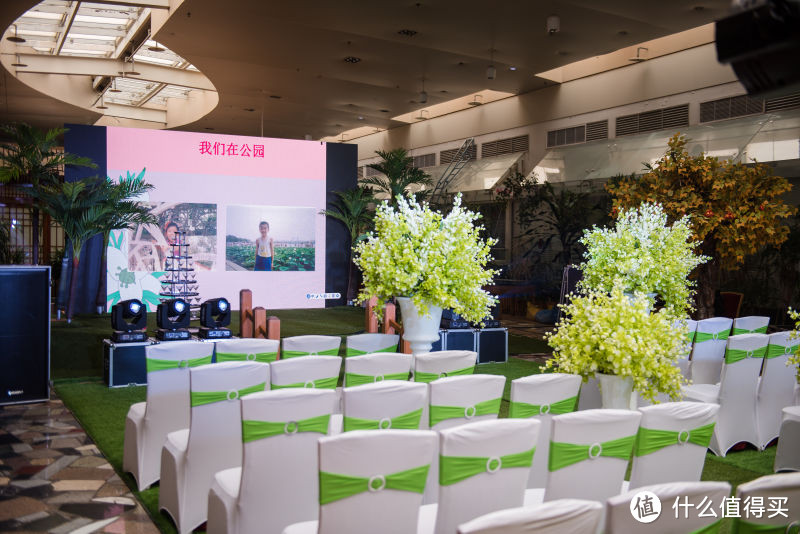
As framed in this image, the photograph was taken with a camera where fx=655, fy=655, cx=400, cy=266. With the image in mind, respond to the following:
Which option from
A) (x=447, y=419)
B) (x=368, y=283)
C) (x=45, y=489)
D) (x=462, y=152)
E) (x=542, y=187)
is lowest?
(x=45, y=489)

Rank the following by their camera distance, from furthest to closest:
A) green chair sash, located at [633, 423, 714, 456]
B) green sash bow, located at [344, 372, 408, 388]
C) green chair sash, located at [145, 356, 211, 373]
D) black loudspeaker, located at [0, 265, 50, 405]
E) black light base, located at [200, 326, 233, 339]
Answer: black light base, located at [200, 326, 233, 339] → black loudspeaker, located at [0, 265, 50, 405] → green chair sash, located at [145, 356, 211, 373] → green sash bow, located at [344, 372, 408, 388] → green chair sash, located at [633, 423, 714, 456]

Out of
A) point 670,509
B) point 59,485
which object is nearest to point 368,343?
point 59,485

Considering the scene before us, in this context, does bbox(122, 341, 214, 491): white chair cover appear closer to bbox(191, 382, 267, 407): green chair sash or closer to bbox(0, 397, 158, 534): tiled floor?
bbox(0, 397, 158, 534): tiled floor

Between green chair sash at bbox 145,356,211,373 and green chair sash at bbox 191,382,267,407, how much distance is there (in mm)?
783

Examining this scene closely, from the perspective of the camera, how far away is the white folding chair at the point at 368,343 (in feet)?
15.6

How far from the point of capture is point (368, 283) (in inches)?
184

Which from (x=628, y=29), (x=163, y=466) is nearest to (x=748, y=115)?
(x=628, y=29)

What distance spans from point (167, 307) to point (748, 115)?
9.16 meters

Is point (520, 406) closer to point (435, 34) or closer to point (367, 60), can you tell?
point (435, 34)

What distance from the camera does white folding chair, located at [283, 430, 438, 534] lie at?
2.08 m

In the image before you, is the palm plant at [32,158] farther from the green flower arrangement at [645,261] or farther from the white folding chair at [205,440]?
the green flower arrangement at [645,261]

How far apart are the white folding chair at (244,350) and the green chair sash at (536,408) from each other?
182 cm

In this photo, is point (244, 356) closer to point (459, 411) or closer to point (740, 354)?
point (459, 411)

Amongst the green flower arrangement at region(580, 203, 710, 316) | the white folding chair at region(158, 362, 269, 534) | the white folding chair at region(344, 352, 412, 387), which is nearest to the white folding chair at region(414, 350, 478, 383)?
the white folding chair at region(344, 352, 412, 387)
